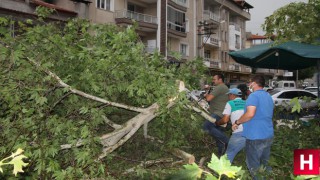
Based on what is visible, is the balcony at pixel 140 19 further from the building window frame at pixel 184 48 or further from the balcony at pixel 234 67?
the balcony at pixel 234 67

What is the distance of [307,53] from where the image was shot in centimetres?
805

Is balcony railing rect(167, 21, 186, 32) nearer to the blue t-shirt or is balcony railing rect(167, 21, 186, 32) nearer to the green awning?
the green awning

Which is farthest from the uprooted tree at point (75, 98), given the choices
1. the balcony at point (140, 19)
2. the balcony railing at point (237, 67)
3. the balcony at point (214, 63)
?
the balcony railing at point (237, 67)

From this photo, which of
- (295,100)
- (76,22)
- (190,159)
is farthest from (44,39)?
(295,100)

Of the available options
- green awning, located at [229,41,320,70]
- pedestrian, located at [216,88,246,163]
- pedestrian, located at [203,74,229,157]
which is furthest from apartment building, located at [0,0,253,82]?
green awning, located at [229,41,320,70]

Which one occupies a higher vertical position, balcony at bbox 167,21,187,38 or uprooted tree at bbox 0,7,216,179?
balcony at bbox 167,21,187,38

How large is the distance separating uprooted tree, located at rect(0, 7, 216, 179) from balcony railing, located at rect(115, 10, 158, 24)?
2157cm

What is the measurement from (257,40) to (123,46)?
8899 centimetres

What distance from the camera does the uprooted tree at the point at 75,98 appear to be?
4664 millimetres

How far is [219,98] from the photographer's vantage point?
6992mm

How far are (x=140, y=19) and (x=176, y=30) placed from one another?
5.50 m

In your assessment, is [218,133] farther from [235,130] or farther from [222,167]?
[222,167]

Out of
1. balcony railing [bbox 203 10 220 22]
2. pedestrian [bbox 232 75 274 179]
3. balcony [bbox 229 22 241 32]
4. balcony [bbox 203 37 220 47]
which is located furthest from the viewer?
balcony [bbox 229 22 241 32]

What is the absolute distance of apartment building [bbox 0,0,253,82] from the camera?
74.9ft
